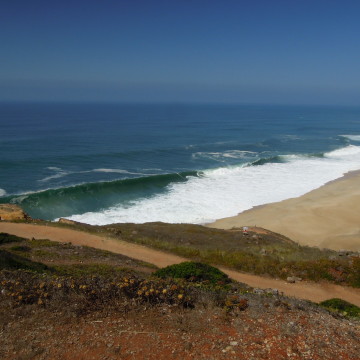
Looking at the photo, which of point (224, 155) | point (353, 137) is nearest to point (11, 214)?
point (224, 155)

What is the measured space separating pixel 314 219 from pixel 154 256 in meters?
21.3

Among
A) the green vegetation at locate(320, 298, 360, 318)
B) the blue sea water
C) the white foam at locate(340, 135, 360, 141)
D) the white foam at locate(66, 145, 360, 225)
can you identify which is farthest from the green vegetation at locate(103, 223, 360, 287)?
the white foam at locate(340, 135, 360, 141)

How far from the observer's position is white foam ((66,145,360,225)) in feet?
120

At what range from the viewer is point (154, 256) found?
18719mm

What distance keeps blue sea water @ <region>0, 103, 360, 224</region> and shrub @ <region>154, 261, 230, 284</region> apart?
20.8 meters

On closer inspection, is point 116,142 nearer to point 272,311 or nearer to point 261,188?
point 261,188

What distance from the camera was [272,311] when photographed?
29.9 feet

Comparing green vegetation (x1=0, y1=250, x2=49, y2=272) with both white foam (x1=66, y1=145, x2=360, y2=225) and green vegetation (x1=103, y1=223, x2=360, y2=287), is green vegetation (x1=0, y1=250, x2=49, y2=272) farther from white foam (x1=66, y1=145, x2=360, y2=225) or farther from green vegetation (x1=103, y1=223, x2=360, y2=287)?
white foam (x1=66, y1=145, x2=360, y2=225)

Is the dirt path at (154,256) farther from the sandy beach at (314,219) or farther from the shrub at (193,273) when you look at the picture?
the sandy beach at (314,219)

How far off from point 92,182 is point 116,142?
29.2 metres

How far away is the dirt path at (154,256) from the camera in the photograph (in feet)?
49.8

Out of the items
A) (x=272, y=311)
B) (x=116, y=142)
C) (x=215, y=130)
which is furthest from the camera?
(x=215, y=130)

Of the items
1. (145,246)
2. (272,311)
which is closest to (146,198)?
(145,246)

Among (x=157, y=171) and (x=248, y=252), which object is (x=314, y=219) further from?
(x=157, y=171)
